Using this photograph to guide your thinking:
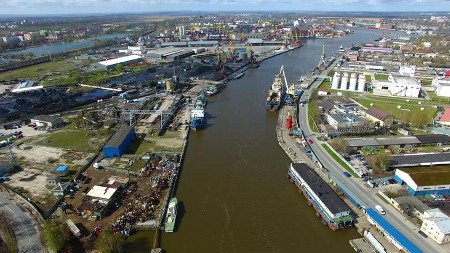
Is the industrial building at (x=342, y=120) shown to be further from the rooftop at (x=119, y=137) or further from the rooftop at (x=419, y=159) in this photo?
the rooftop at (x=119, y=137)

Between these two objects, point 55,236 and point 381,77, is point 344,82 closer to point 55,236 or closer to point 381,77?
point 381,77

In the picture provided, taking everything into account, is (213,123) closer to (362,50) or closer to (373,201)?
(373,201)

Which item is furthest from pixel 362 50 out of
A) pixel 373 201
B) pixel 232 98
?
pixel 373 201

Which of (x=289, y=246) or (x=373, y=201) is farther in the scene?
(x=373, y=201)

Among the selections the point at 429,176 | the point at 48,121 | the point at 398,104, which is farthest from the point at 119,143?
the point at 398,104

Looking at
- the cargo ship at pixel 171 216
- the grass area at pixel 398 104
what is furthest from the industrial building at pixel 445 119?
the cargo ship at pixel 171 216

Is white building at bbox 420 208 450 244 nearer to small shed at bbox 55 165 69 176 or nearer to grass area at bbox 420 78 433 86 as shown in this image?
small shed at bbox 55 165 69 176
